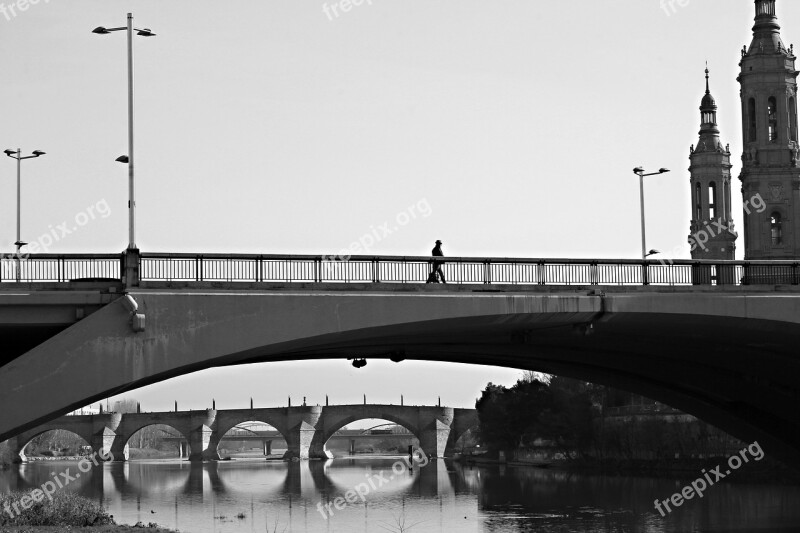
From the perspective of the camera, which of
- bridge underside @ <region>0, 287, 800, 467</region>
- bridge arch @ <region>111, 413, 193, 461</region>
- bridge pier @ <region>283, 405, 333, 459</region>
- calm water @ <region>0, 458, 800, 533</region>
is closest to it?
bridge underside @ <region>0, 287, 800, 467</region>

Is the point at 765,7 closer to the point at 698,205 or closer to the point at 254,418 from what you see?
the point at 698,205

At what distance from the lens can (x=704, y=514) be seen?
63344 millimetres

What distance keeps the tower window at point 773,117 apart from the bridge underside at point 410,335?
2057 inches

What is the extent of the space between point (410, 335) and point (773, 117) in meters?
71.6

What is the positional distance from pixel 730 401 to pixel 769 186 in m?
47.3

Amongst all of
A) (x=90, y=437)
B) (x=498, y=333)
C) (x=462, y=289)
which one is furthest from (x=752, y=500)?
(x=90, y=437)

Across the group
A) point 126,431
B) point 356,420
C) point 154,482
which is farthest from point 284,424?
point 154,482

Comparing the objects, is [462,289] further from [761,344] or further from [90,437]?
[90,437]

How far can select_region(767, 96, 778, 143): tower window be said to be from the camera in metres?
104

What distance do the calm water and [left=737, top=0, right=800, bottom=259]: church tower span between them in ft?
87.1

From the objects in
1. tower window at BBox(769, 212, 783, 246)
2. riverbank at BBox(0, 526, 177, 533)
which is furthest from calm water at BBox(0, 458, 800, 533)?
tower window at BBox(769, 212, 783, 246)

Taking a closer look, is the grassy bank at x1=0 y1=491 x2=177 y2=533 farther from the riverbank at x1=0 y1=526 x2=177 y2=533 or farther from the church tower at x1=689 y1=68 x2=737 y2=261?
the church tower at x1=689 y1=68 x2=737 y2=261

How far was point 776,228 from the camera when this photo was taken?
104 meters

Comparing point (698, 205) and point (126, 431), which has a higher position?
point (698, 205)
